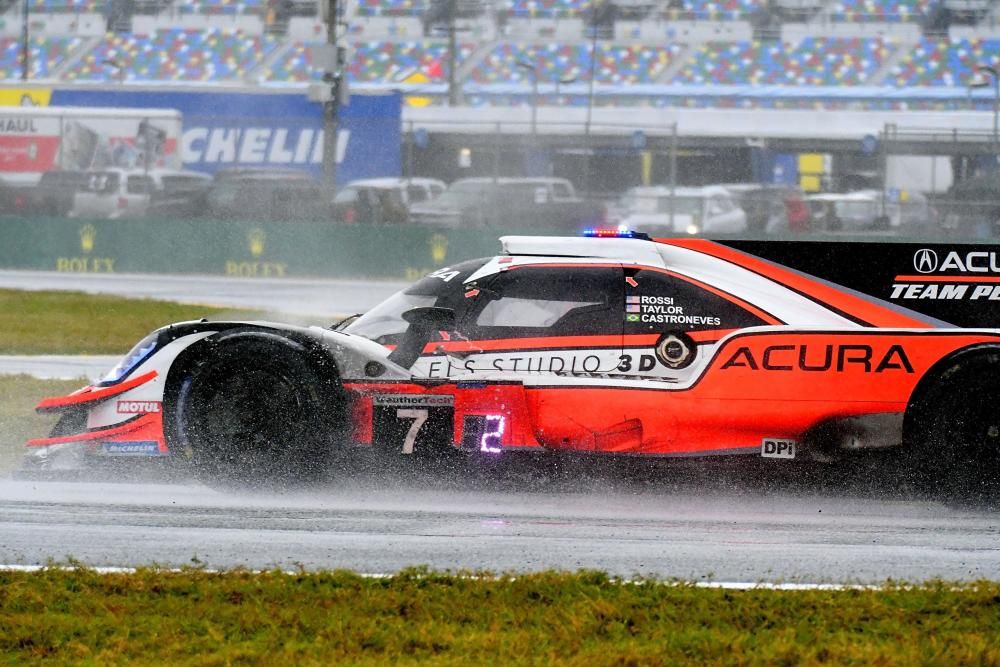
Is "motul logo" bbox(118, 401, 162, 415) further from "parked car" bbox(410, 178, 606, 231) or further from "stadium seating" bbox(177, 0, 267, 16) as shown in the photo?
"stadium seating" bbox(177, 0, 267, 16)

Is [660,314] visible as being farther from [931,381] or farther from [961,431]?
[961,431]

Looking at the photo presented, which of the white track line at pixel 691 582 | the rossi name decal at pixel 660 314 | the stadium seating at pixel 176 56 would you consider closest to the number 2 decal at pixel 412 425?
the rossi name decal at pixel 660 314

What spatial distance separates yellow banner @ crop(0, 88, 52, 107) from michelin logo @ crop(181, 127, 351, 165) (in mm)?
4326

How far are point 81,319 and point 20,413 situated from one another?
7787mm

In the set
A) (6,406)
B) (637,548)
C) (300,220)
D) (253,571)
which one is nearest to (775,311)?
(637,548)

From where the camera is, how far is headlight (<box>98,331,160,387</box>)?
276 inches

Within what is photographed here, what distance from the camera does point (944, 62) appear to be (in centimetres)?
4275

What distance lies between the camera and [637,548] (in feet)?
18.9

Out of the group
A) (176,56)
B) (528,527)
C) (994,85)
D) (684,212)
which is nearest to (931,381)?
(528,527)

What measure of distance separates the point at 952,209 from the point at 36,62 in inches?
1272

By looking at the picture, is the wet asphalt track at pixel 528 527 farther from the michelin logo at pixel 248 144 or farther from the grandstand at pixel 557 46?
the grandstand at pixel 557 46

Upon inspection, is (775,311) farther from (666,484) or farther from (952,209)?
(952,209)

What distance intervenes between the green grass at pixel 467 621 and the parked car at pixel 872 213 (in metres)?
21.6

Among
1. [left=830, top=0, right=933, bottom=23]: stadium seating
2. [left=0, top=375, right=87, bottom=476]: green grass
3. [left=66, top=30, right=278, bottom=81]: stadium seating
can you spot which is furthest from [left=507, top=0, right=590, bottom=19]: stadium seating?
[left=0, top=375, right=87, bottom=476]: green grass
